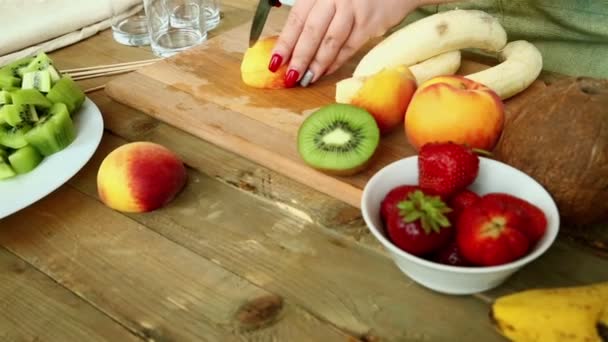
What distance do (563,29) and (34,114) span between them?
2.98 ft

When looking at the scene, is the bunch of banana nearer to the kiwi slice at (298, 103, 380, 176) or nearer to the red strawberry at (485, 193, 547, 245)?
the red strawberry at (485, 193, 547, 245)

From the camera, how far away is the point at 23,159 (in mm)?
792

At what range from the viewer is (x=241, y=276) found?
0.67 m

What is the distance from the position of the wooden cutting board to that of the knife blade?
4cm

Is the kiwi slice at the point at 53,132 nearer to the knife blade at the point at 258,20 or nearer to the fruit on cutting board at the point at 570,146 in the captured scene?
the knife blade at the point at 258,20

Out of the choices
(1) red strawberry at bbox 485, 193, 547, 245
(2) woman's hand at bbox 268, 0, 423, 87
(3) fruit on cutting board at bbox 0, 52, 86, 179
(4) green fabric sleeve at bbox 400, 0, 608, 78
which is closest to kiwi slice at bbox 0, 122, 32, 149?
(3) fruit on cutting board at bbox 0, 52, 86, 179

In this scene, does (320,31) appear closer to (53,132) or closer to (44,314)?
(53,132)

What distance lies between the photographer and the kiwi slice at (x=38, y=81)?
0.89 m

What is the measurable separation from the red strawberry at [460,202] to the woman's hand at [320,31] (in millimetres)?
418

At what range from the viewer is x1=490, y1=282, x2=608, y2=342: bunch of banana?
54cm

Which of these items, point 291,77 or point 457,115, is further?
point 291,77

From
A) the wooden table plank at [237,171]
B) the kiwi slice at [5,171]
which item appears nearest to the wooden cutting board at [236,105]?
the wooden table plank at [237,171]

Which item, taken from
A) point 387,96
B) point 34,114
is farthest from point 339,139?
point 34,114

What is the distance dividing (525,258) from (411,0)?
58 cm
